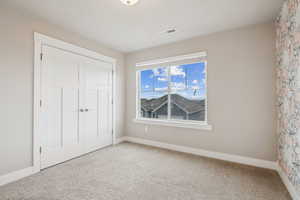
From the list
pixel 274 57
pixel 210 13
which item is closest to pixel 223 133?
pixel 274 57

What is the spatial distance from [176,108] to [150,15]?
6.88 feet

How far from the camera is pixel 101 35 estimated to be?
3.10 metres

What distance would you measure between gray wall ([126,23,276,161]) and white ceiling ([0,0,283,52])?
27 cm

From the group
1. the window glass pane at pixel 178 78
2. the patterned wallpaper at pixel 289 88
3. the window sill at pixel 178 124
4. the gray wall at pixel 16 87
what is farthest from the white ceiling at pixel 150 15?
the window sill at pixel 178 124

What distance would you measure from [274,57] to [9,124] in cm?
422

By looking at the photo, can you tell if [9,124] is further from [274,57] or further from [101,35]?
Answer: [274,57]

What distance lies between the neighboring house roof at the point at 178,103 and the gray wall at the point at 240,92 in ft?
0.96

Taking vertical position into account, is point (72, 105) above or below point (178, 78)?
below

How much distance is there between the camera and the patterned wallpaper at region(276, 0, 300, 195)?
1657 millimetres

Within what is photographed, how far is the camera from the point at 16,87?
2.22 meters

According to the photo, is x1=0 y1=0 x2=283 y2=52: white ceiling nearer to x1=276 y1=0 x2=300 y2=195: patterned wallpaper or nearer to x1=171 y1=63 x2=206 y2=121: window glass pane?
x1=276 y1=0 x2=300 y2=195: patterned wallpaper

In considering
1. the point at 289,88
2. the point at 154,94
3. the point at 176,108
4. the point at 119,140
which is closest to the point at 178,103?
the point at 176,108

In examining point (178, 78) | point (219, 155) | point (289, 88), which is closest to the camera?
point (289, 88)

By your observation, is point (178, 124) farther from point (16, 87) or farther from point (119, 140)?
point (16, 87)
